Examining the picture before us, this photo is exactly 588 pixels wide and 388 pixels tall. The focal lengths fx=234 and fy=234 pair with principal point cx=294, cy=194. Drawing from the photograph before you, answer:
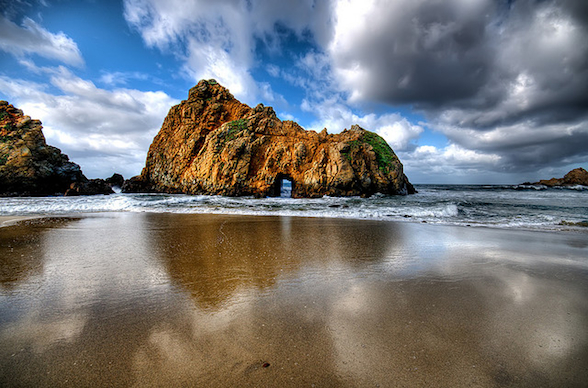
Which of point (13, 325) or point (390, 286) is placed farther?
point (390, 286)

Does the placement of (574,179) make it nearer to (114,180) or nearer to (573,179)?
(573,179)

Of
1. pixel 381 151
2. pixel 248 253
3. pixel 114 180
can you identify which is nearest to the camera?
pixel 248 253

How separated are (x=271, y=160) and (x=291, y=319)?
2702 centimetres

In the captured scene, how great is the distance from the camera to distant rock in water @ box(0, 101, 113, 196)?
91.4 feet

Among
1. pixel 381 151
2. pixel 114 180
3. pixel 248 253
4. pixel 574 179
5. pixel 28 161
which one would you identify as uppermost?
pixel 381 151

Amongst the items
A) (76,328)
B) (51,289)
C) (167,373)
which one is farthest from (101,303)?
(167,373)

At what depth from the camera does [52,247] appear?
556cm

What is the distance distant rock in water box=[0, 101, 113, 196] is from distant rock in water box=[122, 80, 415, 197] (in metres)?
A: 7.69

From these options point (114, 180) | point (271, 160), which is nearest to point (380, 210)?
point (271, 160)

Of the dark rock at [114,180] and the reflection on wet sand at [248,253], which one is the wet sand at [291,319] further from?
the dark rock at [114,180]

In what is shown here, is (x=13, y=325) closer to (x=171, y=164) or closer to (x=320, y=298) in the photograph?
(x=320, y=298)

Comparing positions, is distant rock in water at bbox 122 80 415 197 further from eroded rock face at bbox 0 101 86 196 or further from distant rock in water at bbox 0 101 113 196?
eroded rock face at bbox 0 101 86 196

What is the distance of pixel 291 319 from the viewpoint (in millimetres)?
2541

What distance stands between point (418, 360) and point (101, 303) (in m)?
3.51
